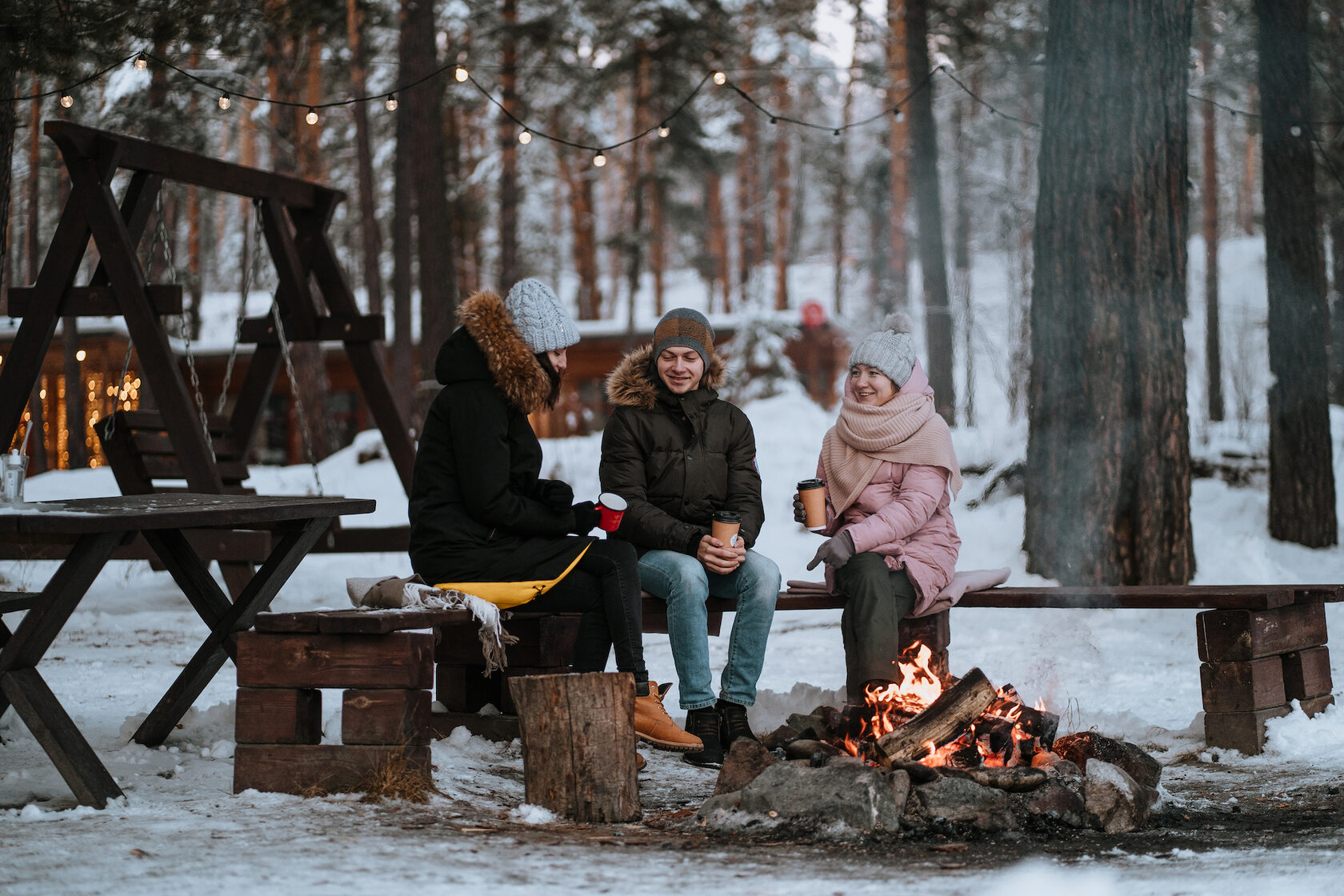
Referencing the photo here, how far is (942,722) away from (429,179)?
10.8 meters

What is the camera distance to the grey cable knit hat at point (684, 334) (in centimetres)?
497

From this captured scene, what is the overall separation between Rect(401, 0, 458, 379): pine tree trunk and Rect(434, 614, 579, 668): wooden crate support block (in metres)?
8.63

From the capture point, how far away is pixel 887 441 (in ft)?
16.0

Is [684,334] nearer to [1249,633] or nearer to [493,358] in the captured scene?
[493,358]

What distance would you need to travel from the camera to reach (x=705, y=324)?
198 inches

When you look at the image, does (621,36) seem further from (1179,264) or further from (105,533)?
(105,533)

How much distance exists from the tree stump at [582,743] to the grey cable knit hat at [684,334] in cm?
173

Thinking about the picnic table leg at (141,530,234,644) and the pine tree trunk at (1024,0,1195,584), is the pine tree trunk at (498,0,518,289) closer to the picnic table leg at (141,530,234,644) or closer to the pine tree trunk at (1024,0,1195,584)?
the pine tree trunk at (1024,0,1195,584)

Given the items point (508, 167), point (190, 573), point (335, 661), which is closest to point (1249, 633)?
point (335, 661)

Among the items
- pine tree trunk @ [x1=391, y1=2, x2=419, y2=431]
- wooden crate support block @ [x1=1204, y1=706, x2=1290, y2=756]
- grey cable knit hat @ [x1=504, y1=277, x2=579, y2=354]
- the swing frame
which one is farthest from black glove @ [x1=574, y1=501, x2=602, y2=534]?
pine tree trunk @ [x1=391, y1=2, x2=419, y2=431]

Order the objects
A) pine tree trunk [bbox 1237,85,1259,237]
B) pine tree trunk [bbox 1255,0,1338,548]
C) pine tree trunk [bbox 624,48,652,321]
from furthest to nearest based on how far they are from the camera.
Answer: pine tree trunk [bbox 1237,85,1259,237] < pine tree trunk [bbox 624,48,652,321] < pine tree trunk [bbox 1255,0,1338,548]

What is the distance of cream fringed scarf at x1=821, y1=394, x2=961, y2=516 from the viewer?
4891 millimetres

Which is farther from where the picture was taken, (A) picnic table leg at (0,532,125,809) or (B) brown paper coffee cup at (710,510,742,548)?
(B) brown paper coffee cup at (710,510,742,548)

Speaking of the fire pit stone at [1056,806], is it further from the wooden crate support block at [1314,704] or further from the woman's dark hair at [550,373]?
the woman's dark hair at [550,373]
